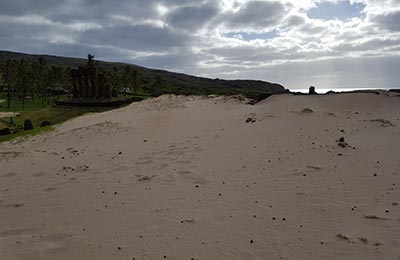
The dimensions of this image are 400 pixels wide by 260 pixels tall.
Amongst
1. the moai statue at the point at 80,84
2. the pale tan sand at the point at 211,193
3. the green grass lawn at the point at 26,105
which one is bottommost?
the green grass lawn at the point at 26,105

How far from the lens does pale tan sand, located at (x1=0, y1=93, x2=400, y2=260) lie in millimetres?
6355

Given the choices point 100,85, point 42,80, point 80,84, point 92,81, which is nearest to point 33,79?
point 42,80

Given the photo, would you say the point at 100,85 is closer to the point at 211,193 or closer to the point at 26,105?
the point at 211,193

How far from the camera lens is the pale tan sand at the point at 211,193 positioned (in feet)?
20.9

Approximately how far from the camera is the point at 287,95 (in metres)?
24.4

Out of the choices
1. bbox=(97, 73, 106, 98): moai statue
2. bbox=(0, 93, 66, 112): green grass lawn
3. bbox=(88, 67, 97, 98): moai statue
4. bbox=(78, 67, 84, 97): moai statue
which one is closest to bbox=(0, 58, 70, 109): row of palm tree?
bbox=(0, 93, 66, 112): green grass lawn

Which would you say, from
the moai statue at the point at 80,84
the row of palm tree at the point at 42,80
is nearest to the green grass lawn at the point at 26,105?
the row of palm tree at the point at 42,80

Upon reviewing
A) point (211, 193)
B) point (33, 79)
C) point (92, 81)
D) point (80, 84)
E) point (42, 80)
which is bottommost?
point (211, 193)

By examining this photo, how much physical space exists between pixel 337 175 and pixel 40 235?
7036 mm

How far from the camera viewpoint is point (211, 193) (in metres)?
8.87

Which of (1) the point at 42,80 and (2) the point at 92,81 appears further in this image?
(1) the point at 42,80

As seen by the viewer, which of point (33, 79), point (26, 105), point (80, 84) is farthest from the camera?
point (33, 79)

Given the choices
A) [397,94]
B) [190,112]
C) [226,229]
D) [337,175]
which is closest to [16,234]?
[226,229]

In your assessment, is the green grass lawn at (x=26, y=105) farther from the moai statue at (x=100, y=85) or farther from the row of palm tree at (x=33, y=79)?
the moai statue at (x=100, y=85)
